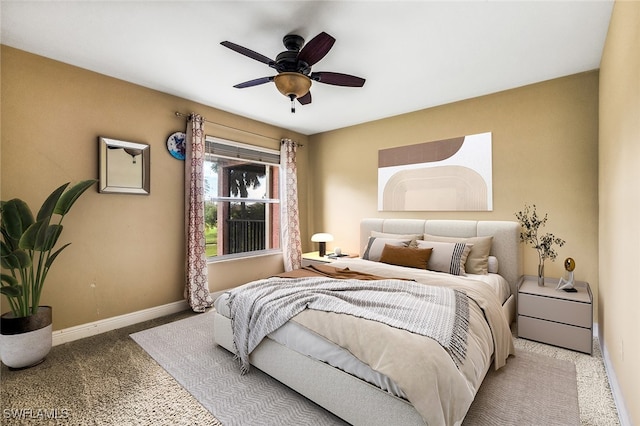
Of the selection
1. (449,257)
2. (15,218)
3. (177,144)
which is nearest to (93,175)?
(15,218)

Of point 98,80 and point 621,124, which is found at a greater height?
point 98,80

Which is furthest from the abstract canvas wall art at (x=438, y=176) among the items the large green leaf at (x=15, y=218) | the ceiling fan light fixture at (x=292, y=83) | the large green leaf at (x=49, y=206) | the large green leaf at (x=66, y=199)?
the large green leaf at (x=15, y=218)

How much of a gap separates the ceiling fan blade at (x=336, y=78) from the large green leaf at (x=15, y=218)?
2.51m

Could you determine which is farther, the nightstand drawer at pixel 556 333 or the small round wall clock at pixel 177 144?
the small round wall clock at pixel 177 144

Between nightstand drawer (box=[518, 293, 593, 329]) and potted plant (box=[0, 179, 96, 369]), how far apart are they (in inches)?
166

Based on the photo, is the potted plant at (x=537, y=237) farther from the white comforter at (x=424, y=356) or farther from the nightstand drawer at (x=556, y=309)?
the white comforter at (x=424, y=356)

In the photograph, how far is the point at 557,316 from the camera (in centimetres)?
262

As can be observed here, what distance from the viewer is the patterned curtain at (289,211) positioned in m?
4.79

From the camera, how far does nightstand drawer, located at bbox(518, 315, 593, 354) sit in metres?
2.52

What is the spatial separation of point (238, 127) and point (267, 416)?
11.9 feet

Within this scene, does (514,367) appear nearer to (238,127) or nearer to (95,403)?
(95,403)

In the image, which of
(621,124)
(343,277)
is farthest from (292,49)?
(621,124)

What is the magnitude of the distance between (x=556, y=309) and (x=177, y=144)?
439 centimetres

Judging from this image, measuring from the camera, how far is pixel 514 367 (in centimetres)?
232
